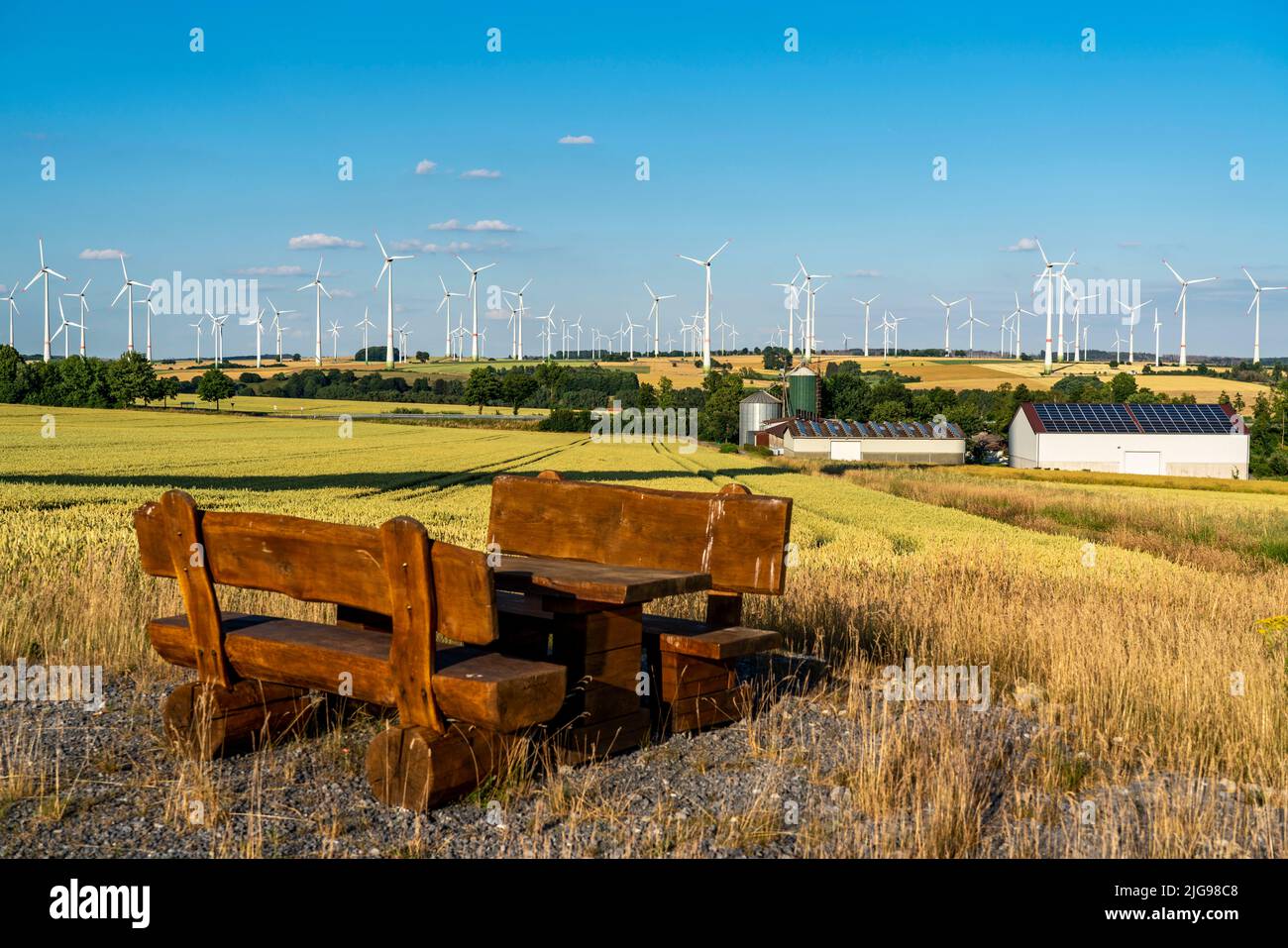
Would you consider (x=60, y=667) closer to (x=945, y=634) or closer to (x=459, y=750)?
(x=459, y=750)

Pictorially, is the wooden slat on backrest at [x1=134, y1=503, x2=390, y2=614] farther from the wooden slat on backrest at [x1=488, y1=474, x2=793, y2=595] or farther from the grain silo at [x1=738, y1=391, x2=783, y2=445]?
the grain silo at [x1=738, y1=391, x2=783, y2=445]

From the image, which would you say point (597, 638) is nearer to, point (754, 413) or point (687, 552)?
point (687, 552)

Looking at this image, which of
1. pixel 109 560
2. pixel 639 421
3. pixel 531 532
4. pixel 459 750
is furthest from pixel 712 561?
pixel 639 421

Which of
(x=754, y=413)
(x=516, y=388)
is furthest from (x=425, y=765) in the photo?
(x=516, y=388)

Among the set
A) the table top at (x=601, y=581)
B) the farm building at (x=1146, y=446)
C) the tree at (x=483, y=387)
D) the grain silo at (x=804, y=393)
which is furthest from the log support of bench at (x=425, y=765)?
the tree at (x=483, y=387)

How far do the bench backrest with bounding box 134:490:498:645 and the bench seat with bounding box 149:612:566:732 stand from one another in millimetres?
220

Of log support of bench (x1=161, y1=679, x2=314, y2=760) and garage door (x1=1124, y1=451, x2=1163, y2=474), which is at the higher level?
log support of bench (x1=161, y1=679, x2=314, y2=760)

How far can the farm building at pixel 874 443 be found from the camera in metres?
88.8

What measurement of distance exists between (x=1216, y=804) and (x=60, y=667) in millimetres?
6565

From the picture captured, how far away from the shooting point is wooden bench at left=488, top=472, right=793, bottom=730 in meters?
6.33

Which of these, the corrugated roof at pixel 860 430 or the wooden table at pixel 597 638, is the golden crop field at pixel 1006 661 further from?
the corrugated roof at pixel 860 430

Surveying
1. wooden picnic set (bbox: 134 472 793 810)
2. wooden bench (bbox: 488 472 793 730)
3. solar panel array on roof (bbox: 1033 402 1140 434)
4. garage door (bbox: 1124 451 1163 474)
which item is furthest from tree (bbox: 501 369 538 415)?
wooden picnic set (bbox: 134 472 793 810)

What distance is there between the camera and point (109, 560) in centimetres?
1238

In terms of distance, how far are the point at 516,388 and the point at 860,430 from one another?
2000 inches
